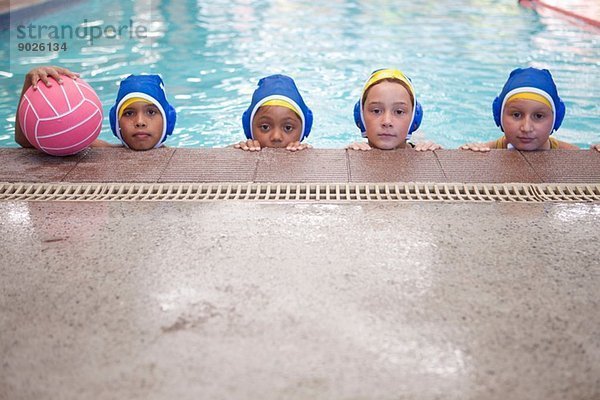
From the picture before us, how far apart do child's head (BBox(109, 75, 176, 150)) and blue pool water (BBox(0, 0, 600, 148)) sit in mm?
2523

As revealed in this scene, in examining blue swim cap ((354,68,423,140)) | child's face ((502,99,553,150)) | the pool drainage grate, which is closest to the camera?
the pool drainage grate

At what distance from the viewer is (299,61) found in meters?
9.41

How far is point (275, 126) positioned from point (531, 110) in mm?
1688

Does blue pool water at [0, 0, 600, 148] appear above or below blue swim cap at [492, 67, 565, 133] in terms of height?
below

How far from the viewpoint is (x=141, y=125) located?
3.95 meters

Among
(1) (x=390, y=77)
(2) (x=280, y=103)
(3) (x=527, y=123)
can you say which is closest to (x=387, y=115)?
(1) (x=390, y=77)

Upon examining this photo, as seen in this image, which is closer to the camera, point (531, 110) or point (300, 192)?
point (300, 192)

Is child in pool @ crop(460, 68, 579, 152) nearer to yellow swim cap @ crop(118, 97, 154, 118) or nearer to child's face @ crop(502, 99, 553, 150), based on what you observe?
child's face @ crop(502, 99, 553, 150)

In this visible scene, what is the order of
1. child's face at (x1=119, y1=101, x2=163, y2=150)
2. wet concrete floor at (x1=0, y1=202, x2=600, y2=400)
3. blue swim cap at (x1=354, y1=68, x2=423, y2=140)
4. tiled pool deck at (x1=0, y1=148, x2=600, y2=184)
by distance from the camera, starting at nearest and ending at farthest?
wet concrete floor at (x1=0, y1=202, x2=600, y2=400)
tiled pool deck at (x1=0, y1=148, x2=600, y2=184)
child's face at (x1=119, y1=101, x2=163, y2=150)
blue swim cap at (x1=354, y1=68, x2=423, y2=140)

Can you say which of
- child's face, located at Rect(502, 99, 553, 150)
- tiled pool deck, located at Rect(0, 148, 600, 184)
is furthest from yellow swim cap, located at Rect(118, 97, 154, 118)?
child's face, located at Rect(502, 99, 553, 150)

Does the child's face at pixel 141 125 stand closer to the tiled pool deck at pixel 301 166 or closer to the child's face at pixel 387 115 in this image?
the tiled pool deck at pixel 301 166

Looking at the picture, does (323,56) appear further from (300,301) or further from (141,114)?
(300,301)

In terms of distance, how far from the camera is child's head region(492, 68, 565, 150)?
3844mm

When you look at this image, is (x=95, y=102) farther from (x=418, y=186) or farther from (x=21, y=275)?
(x=418, y=186)
